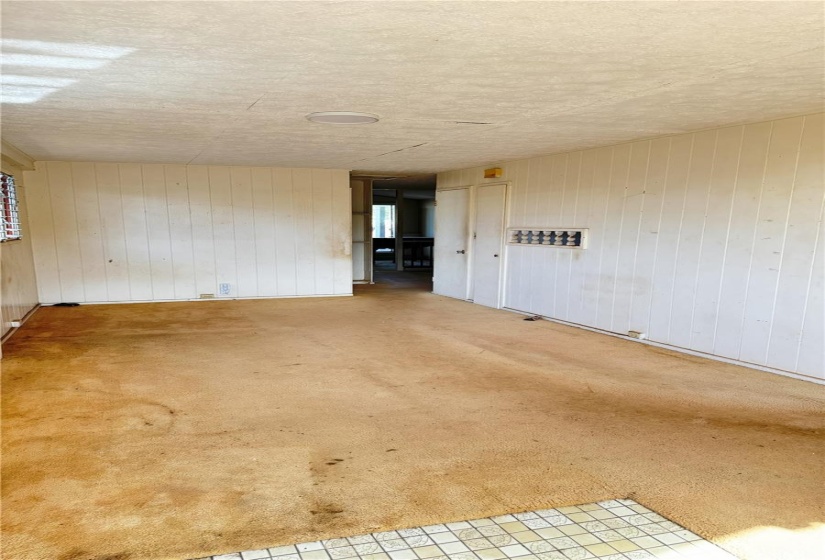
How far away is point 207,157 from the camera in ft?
22.2

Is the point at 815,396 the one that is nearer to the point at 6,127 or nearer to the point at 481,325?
the point at 481,325

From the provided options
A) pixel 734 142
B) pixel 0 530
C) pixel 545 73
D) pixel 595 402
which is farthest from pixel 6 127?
pixel 734 142

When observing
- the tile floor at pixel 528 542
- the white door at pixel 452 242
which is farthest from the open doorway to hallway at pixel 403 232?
the tile floor at pixel 528 542

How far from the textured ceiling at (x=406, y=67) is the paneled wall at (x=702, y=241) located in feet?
1.38

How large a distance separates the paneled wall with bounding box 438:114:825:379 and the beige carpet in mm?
392

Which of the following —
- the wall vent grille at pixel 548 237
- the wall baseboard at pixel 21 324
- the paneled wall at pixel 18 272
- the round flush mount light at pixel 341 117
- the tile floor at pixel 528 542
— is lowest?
the wall baseboard at pixel 21 324

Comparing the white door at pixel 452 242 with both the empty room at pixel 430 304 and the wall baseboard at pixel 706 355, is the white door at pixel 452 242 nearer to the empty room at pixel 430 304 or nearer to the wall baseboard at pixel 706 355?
the empty room at pixel 430 304

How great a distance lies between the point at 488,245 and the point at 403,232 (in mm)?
7422

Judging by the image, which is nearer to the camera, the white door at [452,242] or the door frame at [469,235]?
the door frame at [469,235]

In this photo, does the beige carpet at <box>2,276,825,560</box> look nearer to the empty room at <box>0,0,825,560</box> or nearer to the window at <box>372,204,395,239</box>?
the empty room at <box>0,0,825,560</box>

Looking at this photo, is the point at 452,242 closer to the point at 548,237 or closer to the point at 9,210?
the point at 548,237

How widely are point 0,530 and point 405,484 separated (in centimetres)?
177

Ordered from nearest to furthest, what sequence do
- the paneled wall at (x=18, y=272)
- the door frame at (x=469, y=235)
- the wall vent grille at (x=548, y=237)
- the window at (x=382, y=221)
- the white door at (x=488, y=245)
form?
1. the paneled wall at (x=18, y=272)
2. the wall vent grille at (x=548, y=237)
3. the white door at (x=488, y=245)
4. the door frame at (x=469, y=235)
5. the window at (x=382, y=221)

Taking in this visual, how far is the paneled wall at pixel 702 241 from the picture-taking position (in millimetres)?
4078
